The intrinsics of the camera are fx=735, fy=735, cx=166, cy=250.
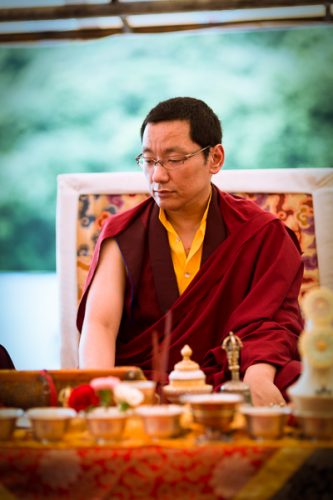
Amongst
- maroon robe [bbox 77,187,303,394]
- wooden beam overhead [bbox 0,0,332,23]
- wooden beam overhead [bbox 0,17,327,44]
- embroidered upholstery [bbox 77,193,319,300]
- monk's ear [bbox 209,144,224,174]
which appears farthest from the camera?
wooden beam overhead [bbox 0,17,327,44]

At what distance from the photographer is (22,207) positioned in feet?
16.1

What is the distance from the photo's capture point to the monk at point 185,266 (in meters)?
2.30

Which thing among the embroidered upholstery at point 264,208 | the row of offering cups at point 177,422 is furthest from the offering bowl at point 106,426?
the embroidered upholstery at point 264,208

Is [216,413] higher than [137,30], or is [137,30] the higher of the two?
[137,30]

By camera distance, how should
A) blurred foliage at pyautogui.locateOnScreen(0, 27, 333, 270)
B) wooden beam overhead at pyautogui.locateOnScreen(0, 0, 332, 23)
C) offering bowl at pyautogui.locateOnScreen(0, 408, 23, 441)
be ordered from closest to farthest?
offering bowl at pyautogui.locateOnScreen(0, 408, 23, 441) < wooden beam overhead at pyautogui.locateOnScreen(0, 0, 332, 23) < blurred foliage at pyautogui.locateOnScreen(0, 27, 333, 270)

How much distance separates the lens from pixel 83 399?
132 cm

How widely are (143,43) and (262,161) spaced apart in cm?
112

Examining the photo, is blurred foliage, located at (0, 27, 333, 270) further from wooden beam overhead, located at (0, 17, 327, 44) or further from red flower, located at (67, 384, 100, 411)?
red flower, located at (67, 384, 100, 411)

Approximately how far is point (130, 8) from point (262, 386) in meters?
2.34

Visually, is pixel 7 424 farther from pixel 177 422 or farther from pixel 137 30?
pixel 137 30

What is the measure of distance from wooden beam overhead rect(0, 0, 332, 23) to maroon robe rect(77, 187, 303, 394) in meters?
→ 1.36

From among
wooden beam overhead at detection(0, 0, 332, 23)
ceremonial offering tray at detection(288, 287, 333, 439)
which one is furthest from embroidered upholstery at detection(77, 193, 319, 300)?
ceremonial offering tray at detection(288, 287, 333, 439)

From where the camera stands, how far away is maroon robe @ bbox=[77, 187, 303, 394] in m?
2.24

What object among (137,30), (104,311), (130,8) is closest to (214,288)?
(104,311)
